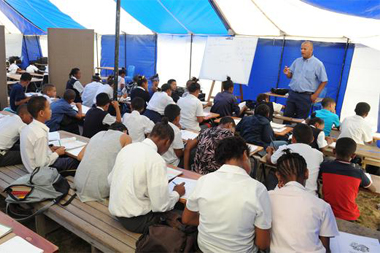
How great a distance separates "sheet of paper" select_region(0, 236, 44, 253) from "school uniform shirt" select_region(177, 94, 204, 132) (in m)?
3.41

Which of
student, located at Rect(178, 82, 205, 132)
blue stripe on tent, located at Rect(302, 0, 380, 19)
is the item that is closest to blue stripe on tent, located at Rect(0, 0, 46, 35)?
student, located at Rect(178, 82, 205, 132)

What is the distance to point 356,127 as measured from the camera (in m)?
4.32

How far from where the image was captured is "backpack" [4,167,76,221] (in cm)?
247

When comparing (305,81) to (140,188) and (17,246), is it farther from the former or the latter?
(17,246)

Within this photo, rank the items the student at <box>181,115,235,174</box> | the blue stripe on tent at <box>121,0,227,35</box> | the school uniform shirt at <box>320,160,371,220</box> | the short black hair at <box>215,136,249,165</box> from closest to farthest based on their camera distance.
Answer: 1. the short black hair at <box>215,136,249,165</box>
2. the school uniform shirt at <box>320,160,371,220</box>
3. the student at <box>181,115,235,174</box>
4. the blue stripe on tent at <box>121,0,227,35</box>

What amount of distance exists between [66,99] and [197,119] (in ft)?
6.93

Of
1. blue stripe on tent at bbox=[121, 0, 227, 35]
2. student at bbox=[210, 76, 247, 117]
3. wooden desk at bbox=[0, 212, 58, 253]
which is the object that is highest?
blue stripe on tent at bbox=[121, 0, 227, 35]

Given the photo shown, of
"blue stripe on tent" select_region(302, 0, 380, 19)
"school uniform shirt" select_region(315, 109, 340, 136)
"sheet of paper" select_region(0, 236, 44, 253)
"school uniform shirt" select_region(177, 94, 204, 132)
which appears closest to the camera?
"sheet of paper" select_region(0, 236, 44, 253)

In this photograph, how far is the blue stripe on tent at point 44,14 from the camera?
1060cm

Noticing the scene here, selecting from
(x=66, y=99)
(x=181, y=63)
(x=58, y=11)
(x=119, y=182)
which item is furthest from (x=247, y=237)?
(x=58, y=11)

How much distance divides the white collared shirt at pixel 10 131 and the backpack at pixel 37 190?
98 centimetres

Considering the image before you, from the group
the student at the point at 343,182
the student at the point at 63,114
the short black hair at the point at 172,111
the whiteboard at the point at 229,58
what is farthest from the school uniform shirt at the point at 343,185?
the whiteboard at the point at 229,58

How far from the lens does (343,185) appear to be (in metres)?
2.60

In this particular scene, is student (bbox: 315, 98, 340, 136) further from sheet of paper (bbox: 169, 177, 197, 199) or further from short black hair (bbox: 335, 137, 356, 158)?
sheet of paper (bbox: 169, 177, 197, 199)
